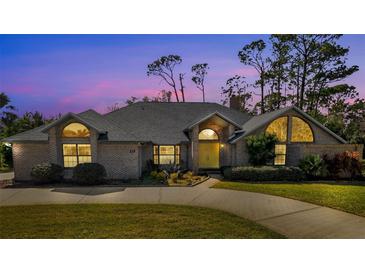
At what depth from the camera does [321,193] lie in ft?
30.7

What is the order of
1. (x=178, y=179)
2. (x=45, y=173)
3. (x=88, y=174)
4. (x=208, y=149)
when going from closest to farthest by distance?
(x=88, y=174)
(x=45, y=173)
(x=178, y=179)
(x=208, y=149)

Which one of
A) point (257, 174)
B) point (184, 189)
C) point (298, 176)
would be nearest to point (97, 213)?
point (184, 189)

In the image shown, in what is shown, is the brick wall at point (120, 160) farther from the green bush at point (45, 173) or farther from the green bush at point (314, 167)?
the green bush at point (314, 167)

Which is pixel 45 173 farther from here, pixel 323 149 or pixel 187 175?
pixel 323 149

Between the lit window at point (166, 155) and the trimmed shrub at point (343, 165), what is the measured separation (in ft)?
32.9

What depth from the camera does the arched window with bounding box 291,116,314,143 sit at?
13744 mm

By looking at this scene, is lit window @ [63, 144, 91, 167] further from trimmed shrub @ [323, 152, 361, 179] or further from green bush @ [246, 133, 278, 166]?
trimmed shrub @ [323, 152, 361, 179]

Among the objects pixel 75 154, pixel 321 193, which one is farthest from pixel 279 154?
pixel 75 154

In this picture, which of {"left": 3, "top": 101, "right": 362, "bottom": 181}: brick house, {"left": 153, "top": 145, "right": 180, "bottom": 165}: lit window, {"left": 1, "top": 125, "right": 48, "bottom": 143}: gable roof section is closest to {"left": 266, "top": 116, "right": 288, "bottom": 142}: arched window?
{"left": 3, "top": 101, "right": 362, "bottom": 181}: brick house

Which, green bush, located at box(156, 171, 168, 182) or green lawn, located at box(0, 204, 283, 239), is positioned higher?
green lawn, located at box(0, 204, 283, 239)

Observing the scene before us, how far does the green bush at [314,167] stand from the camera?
39.9 ft

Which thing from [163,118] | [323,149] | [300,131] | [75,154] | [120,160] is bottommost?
[120,160]

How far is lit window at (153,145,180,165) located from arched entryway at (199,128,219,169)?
6.40ft

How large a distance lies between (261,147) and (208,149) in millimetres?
4165
